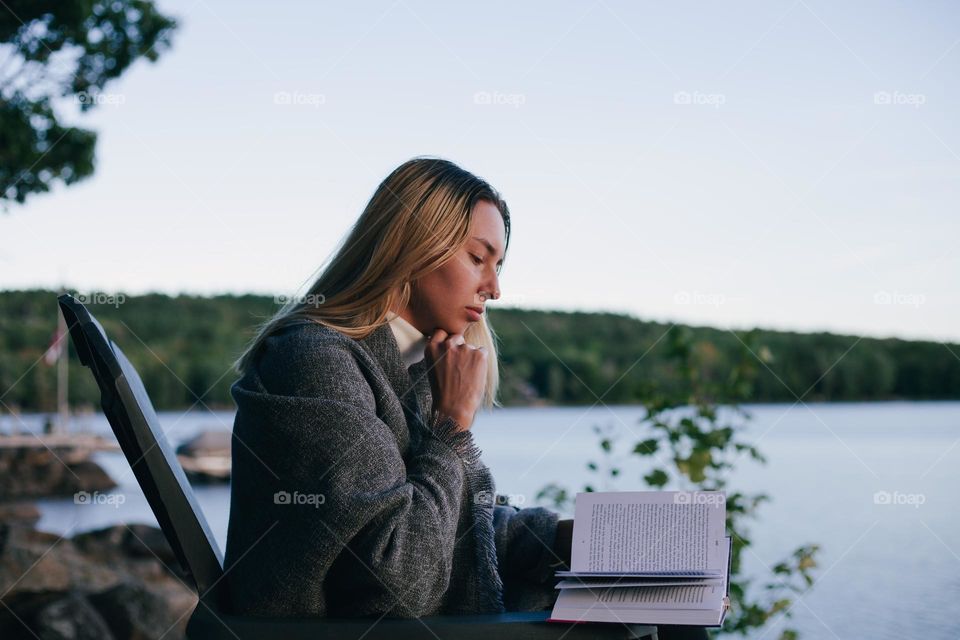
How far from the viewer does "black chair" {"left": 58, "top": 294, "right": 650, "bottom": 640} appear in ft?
4.17

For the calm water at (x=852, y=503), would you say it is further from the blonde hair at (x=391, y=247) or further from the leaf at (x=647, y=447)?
the blonde hair at (x=391, y=247)

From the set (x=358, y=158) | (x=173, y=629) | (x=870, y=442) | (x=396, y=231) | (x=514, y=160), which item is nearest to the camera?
(x=396, y=231)

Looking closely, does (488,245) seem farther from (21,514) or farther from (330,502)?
(21,514)

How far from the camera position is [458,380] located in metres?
1.68

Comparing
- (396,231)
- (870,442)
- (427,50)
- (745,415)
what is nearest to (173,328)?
(870,442)

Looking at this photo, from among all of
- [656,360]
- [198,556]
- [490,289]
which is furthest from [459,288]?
[656,360]

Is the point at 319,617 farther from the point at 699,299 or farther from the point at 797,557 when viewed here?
the point at 797,557

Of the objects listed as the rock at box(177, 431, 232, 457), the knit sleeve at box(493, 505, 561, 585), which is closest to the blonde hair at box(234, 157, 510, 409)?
the knit sleeve at box(493, 505, 561, 585)

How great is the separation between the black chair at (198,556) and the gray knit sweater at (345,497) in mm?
64

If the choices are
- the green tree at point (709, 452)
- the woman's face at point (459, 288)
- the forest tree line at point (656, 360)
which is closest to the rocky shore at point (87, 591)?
the forest tree line at point (656, 360)

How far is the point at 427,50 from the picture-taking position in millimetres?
3846

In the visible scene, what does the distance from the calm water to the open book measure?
1.14 ft

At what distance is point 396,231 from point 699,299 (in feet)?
4.86

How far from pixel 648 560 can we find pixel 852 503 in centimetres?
904
